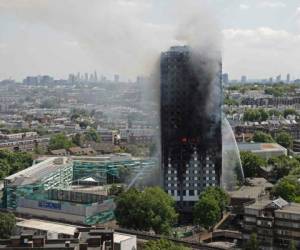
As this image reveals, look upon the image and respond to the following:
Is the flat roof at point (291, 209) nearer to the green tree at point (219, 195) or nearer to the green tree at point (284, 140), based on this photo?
the green tree at point (219, 195)

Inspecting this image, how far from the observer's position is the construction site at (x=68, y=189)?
28.5m

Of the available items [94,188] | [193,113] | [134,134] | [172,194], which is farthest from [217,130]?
[134,134]

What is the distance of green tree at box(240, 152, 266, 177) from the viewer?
122ft

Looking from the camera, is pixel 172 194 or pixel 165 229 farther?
pixel 172 194

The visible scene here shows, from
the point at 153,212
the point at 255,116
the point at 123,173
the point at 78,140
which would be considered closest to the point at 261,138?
the point at 255,116

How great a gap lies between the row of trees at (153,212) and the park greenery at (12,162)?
17569 mm

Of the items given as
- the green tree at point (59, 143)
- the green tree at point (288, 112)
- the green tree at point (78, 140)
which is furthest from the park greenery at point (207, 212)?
the green tree at point (288, 112)

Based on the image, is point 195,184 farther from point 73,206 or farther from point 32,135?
point 32,135

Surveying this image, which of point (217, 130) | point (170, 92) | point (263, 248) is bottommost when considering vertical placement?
point (263, 248)

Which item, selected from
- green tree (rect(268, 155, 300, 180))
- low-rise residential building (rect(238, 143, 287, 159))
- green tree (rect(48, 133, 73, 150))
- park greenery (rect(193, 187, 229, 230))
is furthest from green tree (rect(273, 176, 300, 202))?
green tree (rect(48, 133, 73, 150))

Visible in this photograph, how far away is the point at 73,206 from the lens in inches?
1110

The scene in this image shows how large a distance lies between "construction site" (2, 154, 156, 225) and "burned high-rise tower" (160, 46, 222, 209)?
206 cm

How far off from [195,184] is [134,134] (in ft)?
89.8

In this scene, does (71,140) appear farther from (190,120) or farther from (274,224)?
(274,224)
